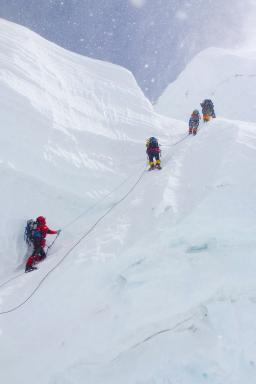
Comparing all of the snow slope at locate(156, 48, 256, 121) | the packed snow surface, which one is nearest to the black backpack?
the packed snow surface

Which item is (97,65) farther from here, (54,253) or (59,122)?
(54,253)

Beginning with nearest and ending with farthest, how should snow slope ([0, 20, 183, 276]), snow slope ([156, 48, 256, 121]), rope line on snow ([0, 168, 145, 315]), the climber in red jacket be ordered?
rope line on snow ([0, 168, 145, 315])
the climber in red jacket
snow slope ([0, 20, 183, 276])
snow slope ([156, 48, 256, 121])

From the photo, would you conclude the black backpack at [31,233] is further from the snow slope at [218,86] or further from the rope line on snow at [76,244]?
the snow slope at [218,86]

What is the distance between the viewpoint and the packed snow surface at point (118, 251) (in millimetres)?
4605

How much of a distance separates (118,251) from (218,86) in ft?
158

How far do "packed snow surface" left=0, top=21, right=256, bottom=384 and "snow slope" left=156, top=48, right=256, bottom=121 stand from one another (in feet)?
107

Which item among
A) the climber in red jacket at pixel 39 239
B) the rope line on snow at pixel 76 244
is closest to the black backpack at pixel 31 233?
the climber in red jacket at pixel 39 239

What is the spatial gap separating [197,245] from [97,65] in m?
13.5

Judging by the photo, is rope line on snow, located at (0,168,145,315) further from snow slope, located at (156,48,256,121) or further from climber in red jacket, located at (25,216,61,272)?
snow slope, located at (156,48,256,121)

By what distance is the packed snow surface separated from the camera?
4.61m

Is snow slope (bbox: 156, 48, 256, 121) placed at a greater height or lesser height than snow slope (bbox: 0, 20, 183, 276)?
greater

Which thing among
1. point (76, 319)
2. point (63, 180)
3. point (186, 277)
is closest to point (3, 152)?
point (63, 180)

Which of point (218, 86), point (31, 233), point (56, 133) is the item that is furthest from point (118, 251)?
point (218, 86)

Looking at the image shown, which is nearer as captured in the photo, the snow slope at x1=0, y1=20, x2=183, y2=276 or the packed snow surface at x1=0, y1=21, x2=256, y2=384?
the packed snow surface at x1=0, y1=21, x2=256, y2=384
